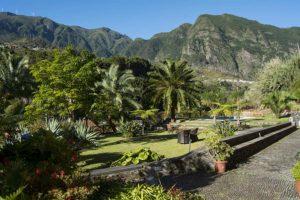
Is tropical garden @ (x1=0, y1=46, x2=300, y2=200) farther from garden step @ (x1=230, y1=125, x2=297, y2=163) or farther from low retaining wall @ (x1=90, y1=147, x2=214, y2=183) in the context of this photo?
garden step @ (x1=230, y1=125, x2=297, y2=163)

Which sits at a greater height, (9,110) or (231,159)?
(9,110)

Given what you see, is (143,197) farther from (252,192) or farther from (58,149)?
(252,192)

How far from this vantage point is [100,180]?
7.79 m

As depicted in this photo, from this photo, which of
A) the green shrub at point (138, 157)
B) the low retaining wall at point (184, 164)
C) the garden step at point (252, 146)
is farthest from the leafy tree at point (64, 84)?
the green shrub at point (138, 157)

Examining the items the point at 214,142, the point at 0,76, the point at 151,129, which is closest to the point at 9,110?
the point at 214,142

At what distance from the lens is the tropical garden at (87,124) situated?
673 cm

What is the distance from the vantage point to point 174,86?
1555 inches

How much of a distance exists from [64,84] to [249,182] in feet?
48.8

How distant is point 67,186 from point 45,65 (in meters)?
19.3

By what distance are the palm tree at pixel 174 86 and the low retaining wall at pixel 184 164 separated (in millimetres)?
18194

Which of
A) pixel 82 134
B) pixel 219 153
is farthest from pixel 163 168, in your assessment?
pixel 82 134

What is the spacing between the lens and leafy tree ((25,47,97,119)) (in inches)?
931

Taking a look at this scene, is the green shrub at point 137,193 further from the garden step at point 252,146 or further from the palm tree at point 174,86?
the palm tree at point 174,86

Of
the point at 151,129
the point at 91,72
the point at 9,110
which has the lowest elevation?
the point at 151,129
